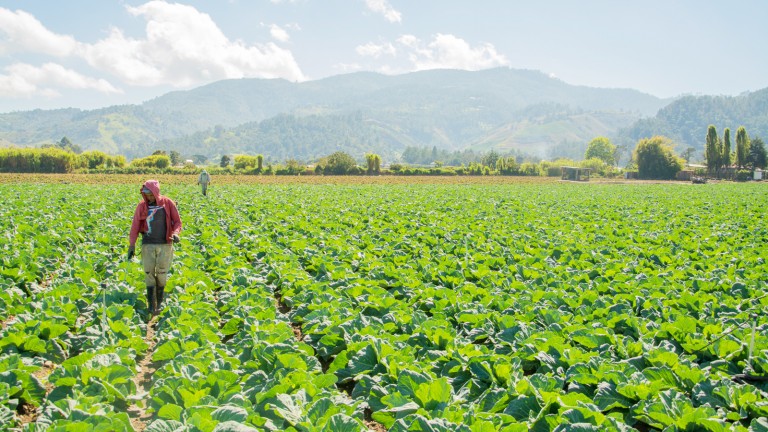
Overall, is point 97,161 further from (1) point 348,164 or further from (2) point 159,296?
(2) point 159,296

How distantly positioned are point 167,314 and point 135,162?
237ft

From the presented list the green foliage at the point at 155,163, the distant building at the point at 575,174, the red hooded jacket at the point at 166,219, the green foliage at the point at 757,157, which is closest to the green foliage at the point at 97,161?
the green foliage at the point at 155,163

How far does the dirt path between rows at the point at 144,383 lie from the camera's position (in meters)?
4.61

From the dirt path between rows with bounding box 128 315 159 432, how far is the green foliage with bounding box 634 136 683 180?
91042 mm

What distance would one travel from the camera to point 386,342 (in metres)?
5.04

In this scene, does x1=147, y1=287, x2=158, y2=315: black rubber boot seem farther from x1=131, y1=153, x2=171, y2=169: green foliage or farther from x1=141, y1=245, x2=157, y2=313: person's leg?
x1=131, y1=153, x2=171, y2=169: green foliage

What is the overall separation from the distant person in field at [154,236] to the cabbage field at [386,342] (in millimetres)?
358

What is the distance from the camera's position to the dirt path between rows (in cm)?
461

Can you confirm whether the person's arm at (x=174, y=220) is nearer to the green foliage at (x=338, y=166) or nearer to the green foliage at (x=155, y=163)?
the green foliage at (x=338, y=166)

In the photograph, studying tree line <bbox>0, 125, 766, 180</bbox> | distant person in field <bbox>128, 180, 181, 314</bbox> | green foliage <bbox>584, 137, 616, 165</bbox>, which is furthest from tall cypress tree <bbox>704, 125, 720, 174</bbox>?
distant person in field <bbox>128, 180, 181, 314</bbox>

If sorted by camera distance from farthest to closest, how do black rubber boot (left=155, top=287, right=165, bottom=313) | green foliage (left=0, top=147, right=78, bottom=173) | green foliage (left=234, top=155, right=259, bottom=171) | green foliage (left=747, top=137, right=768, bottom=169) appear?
green foliage (left=747, top=137, right=768, bottom=169)
green foliage (left=234, top=155, right=259, bottom=171)
green foliage (left=0, top=147, right=78, bottom=173)
black rubber boot (left=155, top=287, right=165, bottom=313)

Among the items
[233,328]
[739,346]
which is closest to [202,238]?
[233,328]

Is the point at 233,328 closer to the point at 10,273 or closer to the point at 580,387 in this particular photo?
the point at 580,387

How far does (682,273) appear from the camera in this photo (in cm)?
884
